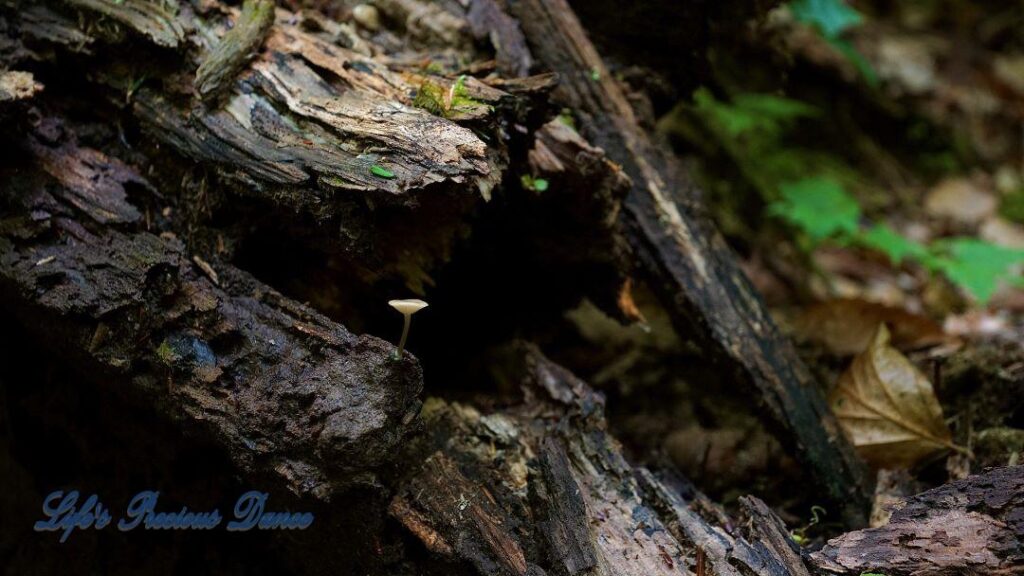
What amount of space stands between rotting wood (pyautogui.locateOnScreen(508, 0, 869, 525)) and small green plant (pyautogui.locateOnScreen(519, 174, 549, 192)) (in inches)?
13.8

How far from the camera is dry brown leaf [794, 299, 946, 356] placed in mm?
2822

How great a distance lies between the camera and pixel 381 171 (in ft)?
5.41

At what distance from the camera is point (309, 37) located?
81.3 inches

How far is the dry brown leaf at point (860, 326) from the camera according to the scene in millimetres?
2822

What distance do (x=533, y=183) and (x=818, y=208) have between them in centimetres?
228

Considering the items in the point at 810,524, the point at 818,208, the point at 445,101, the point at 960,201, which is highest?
the point at 445,101

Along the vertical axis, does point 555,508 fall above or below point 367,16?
below

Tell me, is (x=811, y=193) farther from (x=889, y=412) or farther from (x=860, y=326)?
(x=889, y=412)

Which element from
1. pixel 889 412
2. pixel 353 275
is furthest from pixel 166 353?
pixel 889 412

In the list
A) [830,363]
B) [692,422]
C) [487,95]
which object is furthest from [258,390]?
[830,363]

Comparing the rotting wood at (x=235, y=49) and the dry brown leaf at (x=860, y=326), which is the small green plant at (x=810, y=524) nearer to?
the dry brown leaf at (x=860, y=326)

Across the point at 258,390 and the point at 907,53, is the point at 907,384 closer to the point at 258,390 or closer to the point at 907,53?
the point at 258,390

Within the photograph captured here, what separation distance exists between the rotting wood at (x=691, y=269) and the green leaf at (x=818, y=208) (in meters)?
1.41

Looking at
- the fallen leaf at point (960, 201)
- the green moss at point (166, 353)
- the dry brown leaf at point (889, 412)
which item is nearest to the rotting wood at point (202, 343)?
the green moss at point (166, 353)
